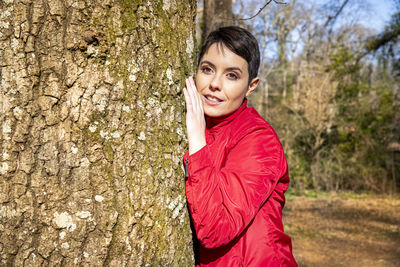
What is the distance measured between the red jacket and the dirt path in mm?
4751

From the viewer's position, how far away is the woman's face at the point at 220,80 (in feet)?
5.95

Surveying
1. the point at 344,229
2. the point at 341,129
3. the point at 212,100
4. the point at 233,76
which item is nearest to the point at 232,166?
the point at 212,100

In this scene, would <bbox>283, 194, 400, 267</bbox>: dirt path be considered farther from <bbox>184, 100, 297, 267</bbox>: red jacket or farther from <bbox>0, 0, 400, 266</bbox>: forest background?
<bbox>0, 0, 400, 266</bbox>: forest background

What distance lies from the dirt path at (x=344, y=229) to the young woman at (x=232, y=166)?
478cm

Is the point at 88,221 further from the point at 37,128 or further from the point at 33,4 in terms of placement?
the point at 33,4

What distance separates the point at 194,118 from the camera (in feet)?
5.59

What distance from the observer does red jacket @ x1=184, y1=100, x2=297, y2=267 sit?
1479 millimetres

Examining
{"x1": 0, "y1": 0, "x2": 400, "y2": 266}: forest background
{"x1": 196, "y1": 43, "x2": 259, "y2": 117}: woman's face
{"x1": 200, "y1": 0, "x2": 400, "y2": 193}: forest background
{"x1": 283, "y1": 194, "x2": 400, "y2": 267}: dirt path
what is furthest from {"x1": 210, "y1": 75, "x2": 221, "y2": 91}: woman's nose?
{"x1": 200, "y1": 0, "x2": 400, "y2": 193}: forest background

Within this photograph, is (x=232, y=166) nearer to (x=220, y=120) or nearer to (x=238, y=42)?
(x=220, y=120)

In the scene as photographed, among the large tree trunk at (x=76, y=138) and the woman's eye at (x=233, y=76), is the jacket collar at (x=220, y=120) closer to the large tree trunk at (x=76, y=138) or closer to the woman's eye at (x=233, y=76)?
the woman's eye at (x=233, y=76)

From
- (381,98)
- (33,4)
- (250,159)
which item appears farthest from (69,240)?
(381,98)

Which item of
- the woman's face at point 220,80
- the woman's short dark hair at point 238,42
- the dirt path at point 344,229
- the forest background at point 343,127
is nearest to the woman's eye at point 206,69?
the woman's face at point 220,80

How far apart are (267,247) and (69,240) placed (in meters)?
0.95

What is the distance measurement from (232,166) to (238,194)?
6.1 inches
